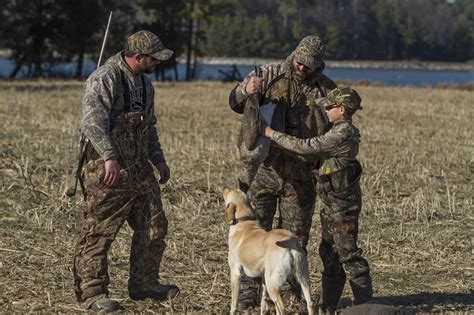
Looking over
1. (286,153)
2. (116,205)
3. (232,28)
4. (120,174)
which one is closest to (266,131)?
(286,153)

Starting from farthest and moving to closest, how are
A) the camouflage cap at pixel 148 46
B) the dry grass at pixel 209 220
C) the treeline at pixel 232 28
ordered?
the treeline at pixel 232 28, the dry grass at pixel 209 220, the camouflage cap at pixel 148 46

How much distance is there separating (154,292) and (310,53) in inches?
90.7

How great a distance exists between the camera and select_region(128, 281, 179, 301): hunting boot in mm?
7543

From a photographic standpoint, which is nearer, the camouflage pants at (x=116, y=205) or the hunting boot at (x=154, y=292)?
the camouflage pants at (x=116, y=205)

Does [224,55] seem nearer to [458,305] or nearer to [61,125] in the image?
[61,125]

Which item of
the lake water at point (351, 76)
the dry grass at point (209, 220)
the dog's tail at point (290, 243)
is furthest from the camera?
the lake water at point (351, 76)

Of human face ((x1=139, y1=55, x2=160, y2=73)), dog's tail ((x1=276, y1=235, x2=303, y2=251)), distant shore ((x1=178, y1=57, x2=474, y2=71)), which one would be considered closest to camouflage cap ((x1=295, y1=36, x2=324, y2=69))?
human face ((x1=139, y1=55, x2=160, y2=73))

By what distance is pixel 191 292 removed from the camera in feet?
25.9

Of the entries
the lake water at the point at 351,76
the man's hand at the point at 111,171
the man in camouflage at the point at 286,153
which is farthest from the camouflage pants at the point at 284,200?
the lake water at the point at 351,76

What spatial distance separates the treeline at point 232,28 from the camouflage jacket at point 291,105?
138 ft

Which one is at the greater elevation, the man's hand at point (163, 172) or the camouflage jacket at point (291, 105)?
the camouflage jacket at point (291, 105)

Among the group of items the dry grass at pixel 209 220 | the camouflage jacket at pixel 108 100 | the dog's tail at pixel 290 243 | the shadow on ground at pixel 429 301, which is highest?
the camouflage jacket at pixel 108 100

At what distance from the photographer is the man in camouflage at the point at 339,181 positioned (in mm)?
7051

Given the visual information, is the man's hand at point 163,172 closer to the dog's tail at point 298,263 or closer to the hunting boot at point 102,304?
the hunting boot at point 102,304
